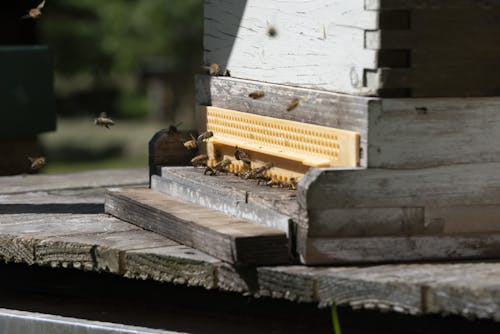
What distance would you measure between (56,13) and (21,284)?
14.9 m

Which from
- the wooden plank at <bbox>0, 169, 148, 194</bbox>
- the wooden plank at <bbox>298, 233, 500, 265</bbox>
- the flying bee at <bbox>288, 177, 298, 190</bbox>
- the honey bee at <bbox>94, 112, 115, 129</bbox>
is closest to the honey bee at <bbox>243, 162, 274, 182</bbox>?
the flying bee at <bbox>288, 177, 298, 190</bbox>

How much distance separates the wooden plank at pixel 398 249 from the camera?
4211 millimetres

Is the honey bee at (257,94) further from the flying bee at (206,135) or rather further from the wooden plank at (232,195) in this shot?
the flying bee at (206,135)

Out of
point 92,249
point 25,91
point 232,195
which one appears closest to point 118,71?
point 25,91

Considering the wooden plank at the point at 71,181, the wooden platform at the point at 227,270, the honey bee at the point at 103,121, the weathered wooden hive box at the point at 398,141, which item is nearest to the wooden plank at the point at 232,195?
the weathered wooden hive box at the point at 398,141

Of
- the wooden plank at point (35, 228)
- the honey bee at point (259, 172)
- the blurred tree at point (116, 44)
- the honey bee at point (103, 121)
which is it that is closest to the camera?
the wooden plank at point (35, 228)

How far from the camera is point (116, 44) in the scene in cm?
2742

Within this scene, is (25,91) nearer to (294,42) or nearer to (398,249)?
(294,42)

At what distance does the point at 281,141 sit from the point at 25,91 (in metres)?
3.47

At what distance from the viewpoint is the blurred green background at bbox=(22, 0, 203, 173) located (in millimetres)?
23688

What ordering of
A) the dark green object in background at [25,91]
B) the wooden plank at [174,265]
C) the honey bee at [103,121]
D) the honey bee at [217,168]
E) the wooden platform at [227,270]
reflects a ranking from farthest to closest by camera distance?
the dark green object in background at [25,91] < the honey bee at [103,121] < the honey bee at [217,168] < the wooden plank at [174,265] < the wooden platform at [227,270]

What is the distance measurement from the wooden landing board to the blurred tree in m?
16.1

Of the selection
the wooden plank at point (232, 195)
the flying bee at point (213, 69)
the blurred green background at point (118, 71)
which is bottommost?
the blurred green background at point (118, 71)

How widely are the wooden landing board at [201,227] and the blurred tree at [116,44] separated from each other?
16.1 m
